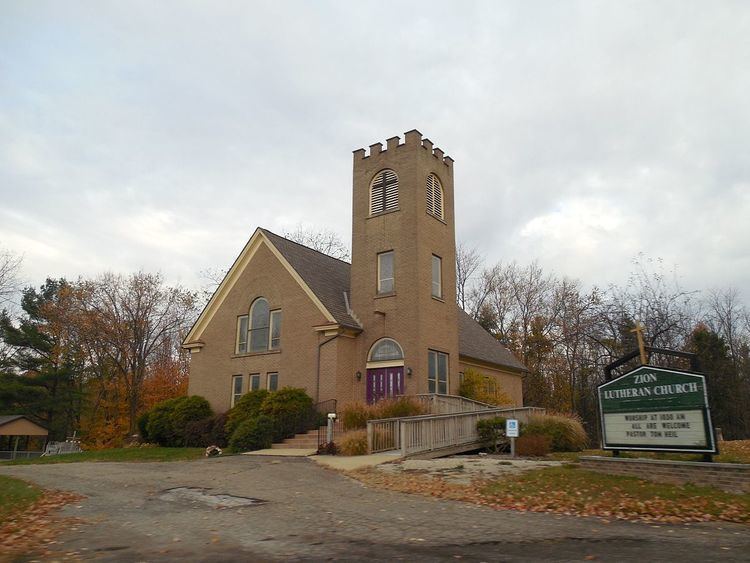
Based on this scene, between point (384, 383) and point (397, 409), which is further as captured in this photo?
point (384, 383)

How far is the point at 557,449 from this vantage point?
19812mm

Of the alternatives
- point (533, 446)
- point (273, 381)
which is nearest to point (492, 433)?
point (533, 446)

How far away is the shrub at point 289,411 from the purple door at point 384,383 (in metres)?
2.56

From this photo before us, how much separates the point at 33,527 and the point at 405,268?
56.4ft

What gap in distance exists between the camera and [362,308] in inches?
972

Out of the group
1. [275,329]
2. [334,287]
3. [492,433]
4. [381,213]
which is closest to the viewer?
[492,433]

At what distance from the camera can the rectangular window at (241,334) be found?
1064 inches

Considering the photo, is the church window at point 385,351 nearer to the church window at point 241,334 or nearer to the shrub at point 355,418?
the shrub at point 355,418

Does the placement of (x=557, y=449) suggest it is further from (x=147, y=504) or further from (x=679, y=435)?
(x=147, y=504)

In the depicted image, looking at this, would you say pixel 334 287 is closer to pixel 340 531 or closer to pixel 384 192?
pixel 384 192

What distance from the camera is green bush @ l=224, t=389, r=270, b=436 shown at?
72.9 ft

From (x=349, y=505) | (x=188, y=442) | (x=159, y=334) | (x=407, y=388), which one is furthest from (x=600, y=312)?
(x=349, y=505)

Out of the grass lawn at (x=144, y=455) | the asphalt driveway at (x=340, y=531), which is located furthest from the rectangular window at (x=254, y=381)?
the asphalt driveway at (x=340, y=531)

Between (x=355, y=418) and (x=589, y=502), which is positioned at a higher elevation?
(x=355, y=418)
